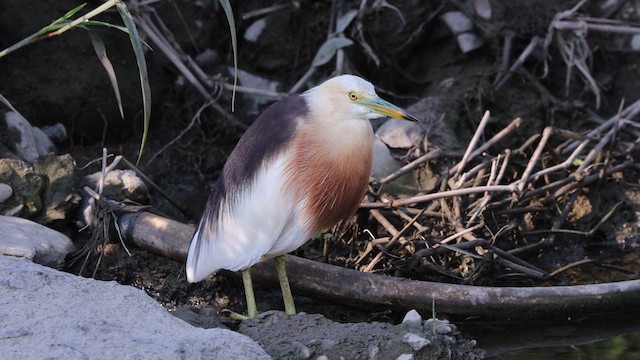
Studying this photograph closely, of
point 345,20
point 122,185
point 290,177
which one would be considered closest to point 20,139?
point 122,185

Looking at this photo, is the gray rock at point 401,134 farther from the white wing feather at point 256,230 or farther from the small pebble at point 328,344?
the small pebble at point 328,344

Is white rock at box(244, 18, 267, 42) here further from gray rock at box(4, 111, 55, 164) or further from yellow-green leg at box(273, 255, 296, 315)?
yellow-green leg at box(273, 255, 296, 315)

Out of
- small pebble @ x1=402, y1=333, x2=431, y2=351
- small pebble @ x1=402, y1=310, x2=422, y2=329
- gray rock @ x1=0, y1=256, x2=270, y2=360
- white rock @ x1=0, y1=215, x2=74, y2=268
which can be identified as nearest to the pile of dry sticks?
small pebble @ x1=402, y1=310, x2=422, y2=329

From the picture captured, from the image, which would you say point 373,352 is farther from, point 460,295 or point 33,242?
point 33,242

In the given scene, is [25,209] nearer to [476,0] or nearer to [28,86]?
[28,86]

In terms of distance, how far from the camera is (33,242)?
470 cm

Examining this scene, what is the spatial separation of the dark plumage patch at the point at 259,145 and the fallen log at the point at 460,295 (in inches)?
21.1

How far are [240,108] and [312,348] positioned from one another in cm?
343

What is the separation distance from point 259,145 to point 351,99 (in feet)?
1.65

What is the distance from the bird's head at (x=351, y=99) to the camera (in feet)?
14.3

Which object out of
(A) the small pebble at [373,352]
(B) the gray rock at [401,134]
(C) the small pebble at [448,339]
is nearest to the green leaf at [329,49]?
(B) the gray rock at [401,134]

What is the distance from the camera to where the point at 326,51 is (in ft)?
21.5

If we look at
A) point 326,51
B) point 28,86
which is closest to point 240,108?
point 326,51

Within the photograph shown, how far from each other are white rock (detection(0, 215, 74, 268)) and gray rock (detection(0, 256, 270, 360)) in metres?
0.75
